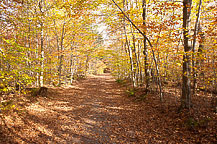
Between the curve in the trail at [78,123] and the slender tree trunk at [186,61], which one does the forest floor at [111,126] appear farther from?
the slender tree trunk at [186,61]

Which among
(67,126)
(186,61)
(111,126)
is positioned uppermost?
(186,61)

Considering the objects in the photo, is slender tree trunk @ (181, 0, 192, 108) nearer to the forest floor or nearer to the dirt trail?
the forest floor

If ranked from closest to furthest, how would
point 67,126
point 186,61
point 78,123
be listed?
point 186,61
point 67,126
point 78,123

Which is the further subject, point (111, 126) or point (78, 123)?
point (78, 123)

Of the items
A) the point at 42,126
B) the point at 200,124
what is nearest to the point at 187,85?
the point at 200,124

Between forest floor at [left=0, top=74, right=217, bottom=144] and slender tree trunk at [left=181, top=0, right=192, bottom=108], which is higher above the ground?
slender tree trunk at [left=181, top=0, right=192, bottom=108]

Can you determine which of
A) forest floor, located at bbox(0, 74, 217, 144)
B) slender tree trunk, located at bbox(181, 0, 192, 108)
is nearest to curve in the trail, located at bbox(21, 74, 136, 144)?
forest floor, located at bbox(0, 74, 217, 144)

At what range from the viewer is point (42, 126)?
6.06 m

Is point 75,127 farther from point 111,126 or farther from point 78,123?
point 111,126

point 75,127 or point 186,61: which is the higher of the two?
point 186,61

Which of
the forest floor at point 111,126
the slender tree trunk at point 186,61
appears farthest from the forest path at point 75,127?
the slender tree trunk at point 186,61

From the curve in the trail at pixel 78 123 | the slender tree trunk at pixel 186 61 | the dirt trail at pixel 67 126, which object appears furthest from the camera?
the slender tree trunk at pixel 186 61

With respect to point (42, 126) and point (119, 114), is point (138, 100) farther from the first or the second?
point (42, 126)

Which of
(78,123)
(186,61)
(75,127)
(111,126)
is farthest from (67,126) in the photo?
(186,61)
